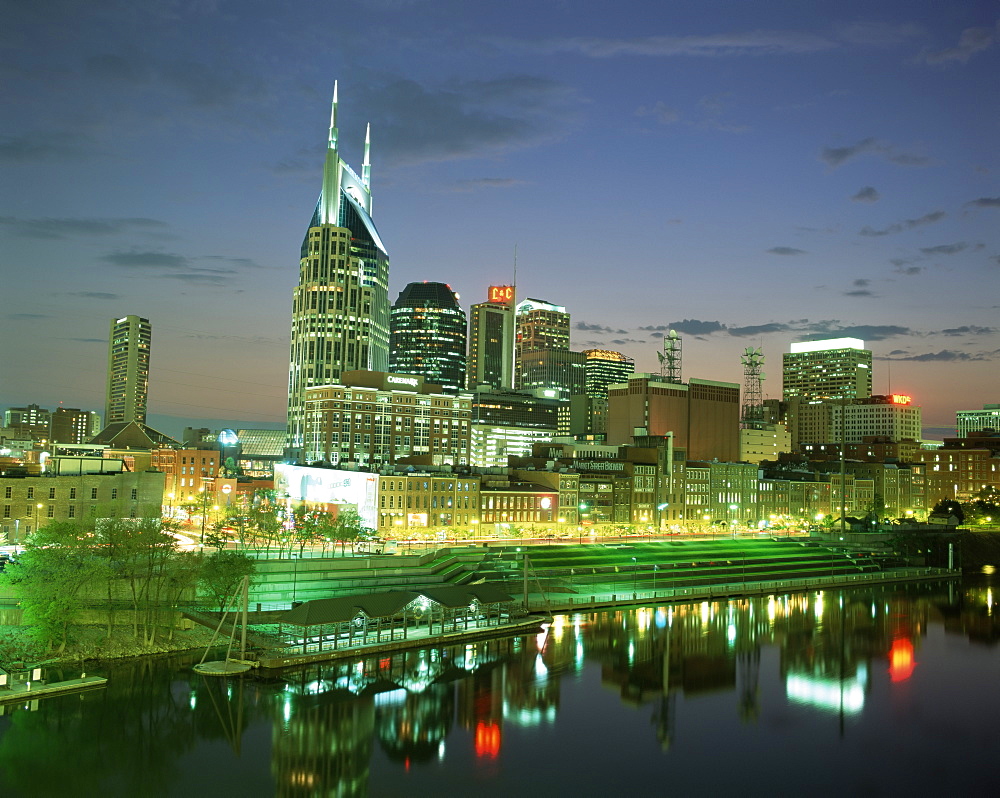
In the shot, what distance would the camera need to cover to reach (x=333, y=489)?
422 feet

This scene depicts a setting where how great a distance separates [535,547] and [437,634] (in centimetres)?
3305

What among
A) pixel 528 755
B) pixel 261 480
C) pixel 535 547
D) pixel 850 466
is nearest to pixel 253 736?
pixel 528 755

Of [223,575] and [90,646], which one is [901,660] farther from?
[90,646]

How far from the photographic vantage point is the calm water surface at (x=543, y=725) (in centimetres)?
4238

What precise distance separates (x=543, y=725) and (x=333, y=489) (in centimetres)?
8231

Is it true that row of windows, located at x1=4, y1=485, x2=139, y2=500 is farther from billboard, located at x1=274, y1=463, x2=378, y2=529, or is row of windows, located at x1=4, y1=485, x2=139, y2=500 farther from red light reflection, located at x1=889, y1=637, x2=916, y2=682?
red light reflection, located at x1=889, y1=637, x2=916, y2=682

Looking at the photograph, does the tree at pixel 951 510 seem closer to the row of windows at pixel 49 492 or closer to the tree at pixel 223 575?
the tree at pixel 223 575

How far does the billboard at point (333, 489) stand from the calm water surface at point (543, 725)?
50.1 meters

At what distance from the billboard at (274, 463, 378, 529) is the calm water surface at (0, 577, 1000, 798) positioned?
164ft

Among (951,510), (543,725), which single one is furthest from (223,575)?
(951,510)

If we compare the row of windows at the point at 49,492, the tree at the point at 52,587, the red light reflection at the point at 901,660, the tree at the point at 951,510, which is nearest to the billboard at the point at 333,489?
the row of windows at the point at 49,492

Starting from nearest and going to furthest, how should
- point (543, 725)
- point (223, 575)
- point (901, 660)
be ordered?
1. point (543, 725)
2. point (223, 575)
3. point (901, 660)

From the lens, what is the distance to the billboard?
387ft

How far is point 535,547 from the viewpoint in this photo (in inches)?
3935
